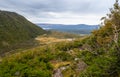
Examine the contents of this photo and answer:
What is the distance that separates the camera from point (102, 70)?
27828 mm

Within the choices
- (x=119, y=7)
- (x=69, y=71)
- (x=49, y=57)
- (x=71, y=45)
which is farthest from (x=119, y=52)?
(x=71, y=45)

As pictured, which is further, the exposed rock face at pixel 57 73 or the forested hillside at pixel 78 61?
the exposed rock face at pixel 57 73

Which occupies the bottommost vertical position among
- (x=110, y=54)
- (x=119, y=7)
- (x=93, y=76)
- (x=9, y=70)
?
(x=9, y=70)

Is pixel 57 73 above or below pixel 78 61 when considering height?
below

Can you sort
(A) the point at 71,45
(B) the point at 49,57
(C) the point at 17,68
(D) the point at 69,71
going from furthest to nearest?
(A) the point at 71,45, (B) the point at 49,57, (C) the point at 17,68, (D) the point at 69,71

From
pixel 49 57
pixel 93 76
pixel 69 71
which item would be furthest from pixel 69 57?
pixel 93 76

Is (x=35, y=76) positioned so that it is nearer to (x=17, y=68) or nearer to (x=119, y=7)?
(x=17, y=68)

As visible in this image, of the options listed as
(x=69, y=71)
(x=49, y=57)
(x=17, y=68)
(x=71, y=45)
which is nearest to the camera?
(x=69, y=71)

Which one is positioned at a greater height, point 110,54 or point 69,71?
point 110,54

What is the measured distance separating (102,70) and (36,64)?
59.9ft

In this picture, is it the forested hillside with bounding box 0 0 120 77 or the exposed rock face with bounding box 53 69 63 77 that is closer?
the forested hillside with bounding box 0 0 120 77

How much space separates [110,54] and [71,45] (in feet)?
82.4

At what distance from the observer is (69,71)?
1465 inches

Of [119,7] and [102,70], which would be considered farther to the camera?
[119,7]
